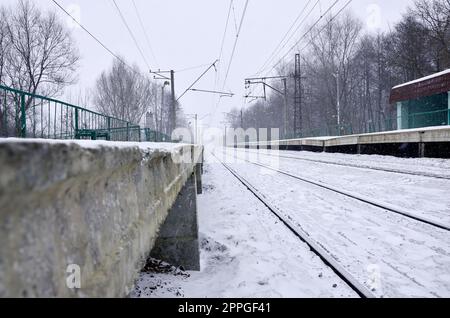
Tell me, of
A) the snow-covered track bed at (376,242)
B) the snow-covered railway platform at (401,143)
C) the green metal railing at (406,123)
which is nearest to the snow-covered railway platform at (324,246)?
the snow-covered track bed at (376,242)

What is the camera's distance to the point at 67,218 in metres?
0.99

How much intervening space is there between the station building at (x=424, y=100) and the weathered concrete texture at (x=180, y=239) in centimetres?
2030

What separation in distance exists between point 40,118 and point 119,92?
168 feet

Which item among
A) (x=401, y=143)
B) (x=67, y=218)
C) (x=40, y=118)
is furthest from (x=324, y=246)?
(x=401, y=143)

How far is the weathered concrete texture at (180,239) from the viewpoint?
11.9 feet

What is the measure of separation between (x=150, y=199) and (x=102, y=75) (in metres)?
59.5

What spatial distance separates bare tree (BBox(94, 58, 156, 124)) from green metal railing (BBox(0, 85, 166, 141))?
46955 millimetres

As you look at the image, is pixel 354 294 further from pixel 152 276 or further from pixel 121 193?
pixel 121 193

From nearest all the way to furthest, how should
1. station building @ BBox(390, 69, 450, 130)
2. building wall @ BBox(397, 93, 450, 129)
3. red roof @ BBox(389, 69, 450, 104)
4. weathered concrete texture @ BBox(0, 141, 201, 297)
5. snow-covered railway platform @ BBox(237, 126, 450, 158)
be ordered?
1. weathered concrete texture @ BBox(0, 141, 201, 297)
2. snow-covered railway platform @ BBox(237, 126, 450, 158)
3. building wall @ BBox(397, 93, 450, 129)
4. station building @ BBox(390, 69, 450, 130)
5. red roof @ BBox(389, 69, 450, 104)

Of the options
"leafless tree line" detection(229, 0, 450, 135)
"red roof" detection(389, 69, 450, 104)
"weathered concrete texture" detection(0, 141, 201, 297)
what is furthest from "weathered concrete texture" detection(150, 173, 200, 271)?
"leafless tree line" detection(229, 0, 450, 135)

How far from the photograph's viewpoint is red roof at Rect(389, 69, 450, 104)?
2238 cm

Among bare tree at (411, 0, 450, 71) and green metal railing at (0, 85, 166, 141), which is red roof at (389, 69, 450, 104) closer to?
bare tree at (411, 0, 450, 71)

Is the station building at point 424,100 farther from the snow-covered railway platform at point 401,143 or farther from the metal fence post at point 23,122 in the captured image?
the metal fence post at point 23,122

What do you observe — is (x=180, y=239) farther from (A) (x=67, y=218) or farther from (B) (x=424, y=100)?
(B) (x=424, y=100)
